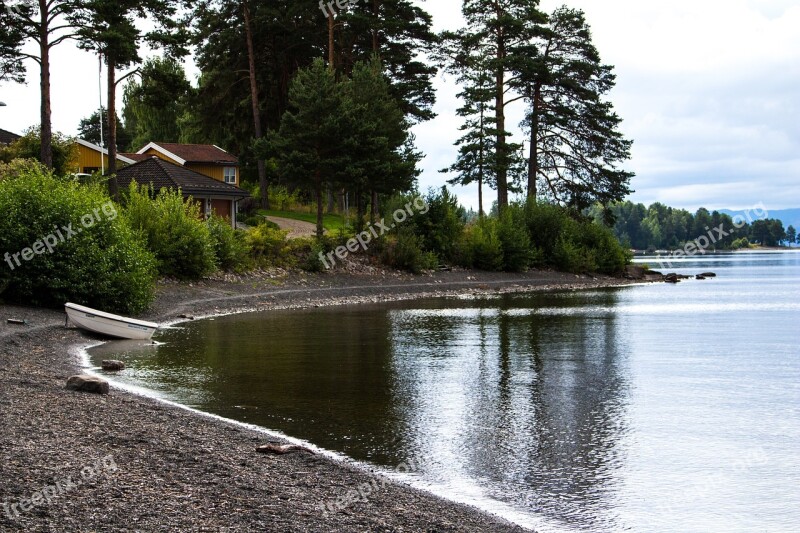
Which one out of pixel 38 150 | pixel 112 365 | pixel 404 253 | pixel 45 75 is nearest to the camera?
pixel 112 365

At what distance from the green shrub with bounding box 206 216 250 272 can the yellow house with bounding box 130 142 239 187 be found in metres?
27.0

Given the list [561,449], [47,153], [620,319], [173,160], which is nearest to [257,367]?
[561,449]

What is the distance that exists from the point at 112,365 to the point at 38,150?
117ft

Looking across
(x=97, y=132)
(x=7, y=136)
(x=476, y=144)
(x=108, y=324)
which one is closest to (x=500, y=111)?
(x=476, y=144)

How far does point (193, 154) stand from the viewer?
69875mm

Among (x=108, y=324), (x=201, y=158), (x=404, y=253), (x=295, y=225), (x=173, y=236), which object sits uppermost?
(x=201, y=158)

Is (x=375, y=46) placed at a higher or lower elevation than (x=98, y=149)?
higher

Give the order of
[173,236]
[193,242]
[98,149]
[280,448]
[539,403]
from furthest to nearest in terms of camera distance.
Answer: [98,149], [193,242], [173,236], [539,403], [280,448]

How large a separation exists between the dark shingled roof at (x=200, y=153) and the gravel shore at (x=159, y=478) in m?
54.5

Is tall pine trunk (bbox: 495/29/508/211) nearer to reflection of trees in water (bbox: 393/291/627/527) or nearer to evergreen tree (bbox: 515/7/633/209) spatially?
evergreen tree (bbox: 515/7/633/209)

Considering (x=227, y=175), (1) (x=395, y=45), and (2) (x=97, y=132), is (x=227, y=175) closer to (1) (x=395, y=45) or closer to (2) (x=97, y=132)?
(1) (x=395, y=45)

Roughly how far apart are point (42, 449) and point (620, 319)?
2754 cm

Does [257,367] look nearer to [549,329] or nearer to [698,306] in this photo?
[549,329]

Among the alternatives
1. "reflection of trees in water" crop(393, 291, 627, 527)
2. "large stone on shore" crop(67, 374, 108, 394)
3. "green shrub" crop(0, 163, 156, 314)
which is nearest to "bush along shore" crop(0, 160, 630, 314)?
"green shrub" crop(0, 163, 156, 314)
